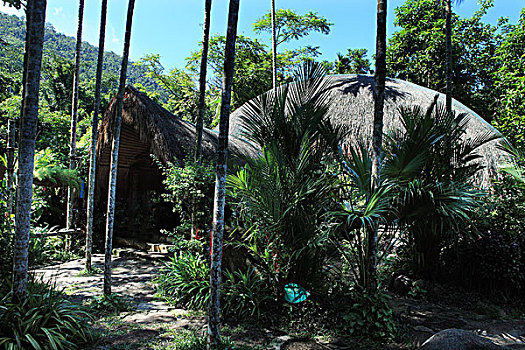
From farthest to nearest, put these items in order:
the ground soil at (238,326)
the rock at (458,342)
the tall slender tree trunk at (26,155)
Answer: the ground soil at (238,326) < the tall slender tree trunk at (26,155) < the rock at (458,342)

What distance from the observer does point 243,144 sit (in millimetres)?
10383

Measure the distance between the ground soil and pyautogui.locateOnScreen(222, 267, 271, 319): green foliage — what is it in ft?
0.81

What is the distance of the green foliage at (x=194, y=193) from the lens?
494cm

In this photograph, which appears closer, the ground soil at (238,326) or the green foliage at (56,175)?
the ground soil at (238,326)

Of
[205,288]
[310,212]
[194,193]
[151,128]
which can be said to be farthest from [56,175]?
[310,212]

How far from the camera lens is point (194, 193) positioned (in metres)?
4.92

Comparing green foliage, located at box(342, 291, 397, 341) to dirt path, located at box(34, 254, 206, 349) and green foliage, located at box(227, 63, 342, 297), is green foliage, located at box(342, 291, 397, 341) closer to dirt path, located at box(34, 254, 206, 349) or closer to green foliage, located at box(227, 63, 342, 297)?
green foliage, located at box(227, 63, 342, 297)

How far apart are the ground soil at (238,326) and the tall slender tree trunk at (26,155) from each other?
1.01m

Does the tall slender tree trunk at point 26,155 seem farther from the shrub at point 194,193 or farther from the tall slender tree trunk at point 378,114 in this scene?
the tall slender tree trunk at point 378,114

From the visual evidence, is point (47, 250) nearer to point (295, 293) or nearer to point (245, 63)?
point (295, 293)

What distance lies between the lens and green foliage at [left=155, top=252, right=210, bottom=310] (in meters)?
4.46

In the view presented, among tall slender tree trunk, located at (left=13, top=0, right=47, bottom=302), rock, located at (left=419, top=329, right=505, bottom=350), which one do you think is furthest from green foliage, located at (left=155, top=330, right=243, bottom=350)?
rock, located at (left=419, top=329, right=505, bottom=350)

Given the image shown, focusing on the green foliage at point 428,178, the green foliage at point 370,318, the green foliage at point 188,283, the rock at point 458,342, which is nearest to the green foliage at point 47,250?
the green foliage at point 188,283

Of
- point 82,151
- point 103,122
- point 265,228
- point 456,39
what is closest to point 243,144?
point 103,122
